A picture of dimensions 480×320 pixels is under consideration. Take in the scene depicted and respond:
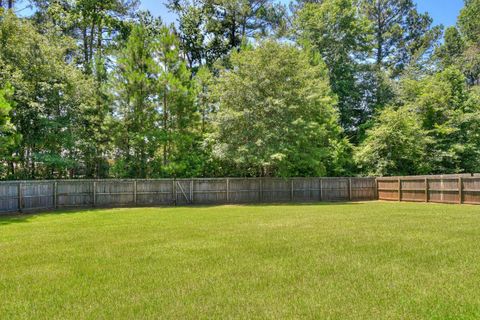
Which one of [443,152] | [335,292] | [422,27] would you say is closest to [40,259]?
[335,292]

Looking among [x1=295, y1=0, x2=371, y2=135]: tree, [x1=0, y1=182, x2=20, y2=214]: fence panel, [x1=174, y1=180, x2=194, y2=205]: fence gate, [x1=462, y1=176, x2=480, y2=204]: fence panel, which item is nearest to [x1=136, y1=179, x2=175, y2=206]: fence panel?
[x1=174, y1=180, x2=194, y2=205]: fence gate

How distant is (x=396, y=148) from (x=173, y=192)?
14.0 meters

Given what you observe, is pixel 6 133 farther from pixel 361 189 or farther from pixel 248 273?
pixel 361 189

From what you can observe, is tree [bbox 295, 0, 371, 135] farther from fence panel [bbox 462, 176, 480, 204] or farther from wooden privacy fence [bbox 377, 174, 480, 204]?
fence panel [bbox 462, 176, 480, 204]

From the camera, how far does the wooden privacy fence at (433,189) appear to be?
53.7 ft

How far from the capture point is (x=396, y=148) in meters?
23.9

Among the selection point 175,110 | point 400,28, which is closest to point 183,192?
point 175,110

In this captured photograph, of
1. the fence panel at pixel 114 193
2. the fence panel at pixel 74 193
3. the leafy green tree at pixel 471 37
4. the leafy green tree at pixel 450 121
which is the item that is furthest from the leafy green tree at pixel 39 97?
the leafy green tree at pixel 471 37

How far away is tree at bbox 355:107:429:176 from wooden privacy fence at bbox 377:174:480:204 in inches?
90.5

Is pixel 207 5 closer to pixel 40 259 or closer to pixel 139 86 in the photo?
pixel 139 86

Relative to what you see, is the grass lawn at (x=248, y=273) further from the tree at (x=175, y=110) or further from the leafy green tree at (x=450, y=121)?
the leafy green tree at (x=450, y=121)

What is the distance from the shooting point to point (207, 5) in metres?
32.6

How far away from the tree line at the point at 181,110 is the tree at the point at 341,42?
245 mm

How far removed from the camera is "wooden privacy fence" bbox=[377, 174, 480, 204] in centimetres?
1636
